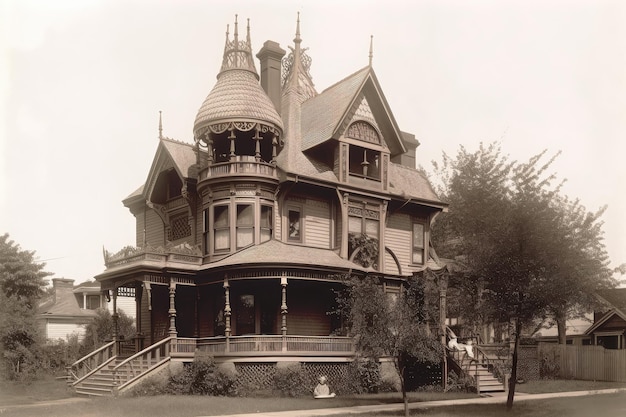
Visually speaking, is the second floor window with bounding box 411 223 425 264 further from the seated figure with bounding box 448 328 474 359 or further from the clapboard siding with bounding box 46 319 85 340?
the clapboard siding with bounding box 46 319 85 340

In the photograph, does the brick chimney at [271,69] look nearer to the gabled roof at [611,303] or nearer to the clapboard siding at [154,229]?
the clapboard siding at [154,229]

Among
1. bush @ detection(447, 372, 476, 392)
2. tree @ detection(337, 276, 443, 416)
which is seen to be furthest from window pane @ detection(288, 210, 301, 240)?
bush @ detection(447, 372, 476, 392)

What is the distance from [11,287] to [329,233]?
93.9 feet

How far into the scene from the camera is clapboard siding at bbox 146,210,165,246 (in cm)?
3605

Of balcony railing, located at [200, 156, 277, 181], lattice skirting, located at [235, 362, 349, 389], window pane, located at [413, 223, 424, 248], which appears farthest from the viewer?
window pane, located at [413, 223, 424, 248]

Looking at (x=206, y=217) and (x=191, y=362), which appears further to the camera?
(x=206, y=217)

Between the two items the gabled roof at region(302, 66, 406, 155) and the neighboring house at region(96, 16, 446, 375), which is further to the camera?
the gabled roof at region(302, 66, 406, 155)

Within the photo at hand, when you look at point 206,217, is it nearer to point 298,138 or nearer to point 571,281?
point 298,138

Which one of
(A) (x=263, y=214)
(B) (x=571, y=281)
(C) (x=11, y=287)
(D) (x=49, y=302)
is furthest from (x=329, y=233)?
Result: (D) (x=49, y=302)

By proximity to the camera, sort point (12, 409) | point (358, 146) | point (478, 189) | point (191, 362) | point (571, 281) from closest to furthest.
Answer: point (12, 409), point (571, 281), point (191, 362), point (358, 146), point (478, 189)

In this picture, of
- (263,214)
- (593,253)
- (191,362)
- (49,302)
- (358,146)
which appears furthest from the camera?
(49,302)

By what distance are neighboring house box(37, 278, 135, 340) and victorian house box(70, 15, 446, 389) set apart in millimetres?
23956

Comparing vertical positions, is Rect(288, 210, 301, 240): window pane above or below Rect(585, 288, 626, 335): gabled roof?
above

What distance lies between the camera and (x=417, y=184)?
126ft
